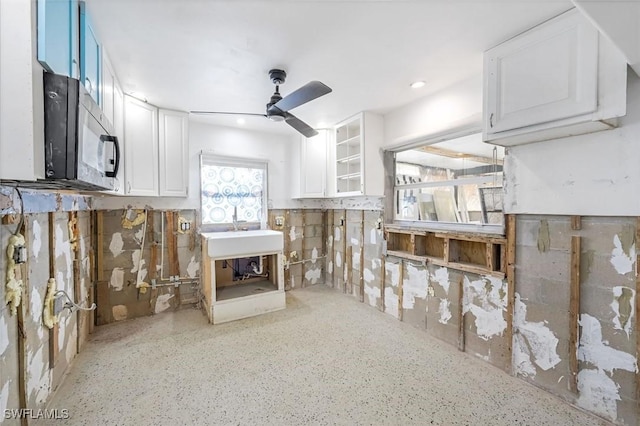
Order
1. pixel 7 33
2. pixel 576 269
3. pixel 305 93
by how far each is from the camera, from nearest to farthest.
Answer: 1. pixel 7 33
2. pixel 576 269
3. pixel 305 93

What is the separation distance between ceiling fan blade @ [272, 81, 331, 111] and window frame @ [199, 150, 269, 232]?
6.15 ft

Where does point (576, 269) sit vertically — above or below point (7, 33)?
below

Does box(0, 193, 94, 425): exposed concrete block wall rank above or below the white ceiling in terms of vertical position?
below

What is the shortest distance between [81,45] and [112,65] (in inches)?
32.7

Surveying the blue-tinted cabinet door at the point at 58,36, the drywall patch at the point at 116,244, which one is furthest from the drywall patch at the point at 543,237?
the drywall patch at the point at 116,244

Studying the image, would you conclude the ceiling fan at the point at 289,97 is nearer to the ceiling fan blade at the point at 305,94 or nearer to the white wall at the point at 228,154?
the ceiling fan blade at the point at 305,94

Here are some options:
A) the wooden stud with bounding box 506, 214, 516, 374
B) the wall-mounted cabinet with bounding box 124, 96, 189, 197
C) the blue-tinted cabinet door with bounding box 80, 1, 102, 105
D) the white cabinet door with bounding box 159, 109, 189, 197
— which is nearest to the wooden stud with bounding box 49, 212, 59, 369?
the wall-mounted cabinet with bounding box 124, 96, 189, 197

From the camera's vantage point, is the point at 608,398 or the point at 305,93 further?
the point at 305,93

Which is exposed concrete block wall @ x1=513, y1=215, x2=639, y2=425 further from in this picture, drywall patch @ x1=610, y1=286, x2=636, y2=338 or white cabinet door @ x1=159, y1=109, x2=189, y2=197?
white cabinet door @ x1=159, y1=109, x2=189, y2=197

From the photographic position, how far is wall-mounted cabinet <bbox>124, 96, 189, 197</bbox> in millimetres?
2629

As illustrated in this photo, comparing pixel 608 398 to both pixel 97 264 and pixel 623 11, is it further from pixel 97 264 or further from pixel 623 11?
pixel 97 264

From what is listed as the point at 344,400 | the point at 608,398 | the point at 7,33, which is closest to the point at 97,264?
the point at 7,33

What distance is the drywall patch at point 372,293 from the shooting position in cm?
335

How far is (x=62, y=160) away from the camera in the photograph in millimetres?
957
